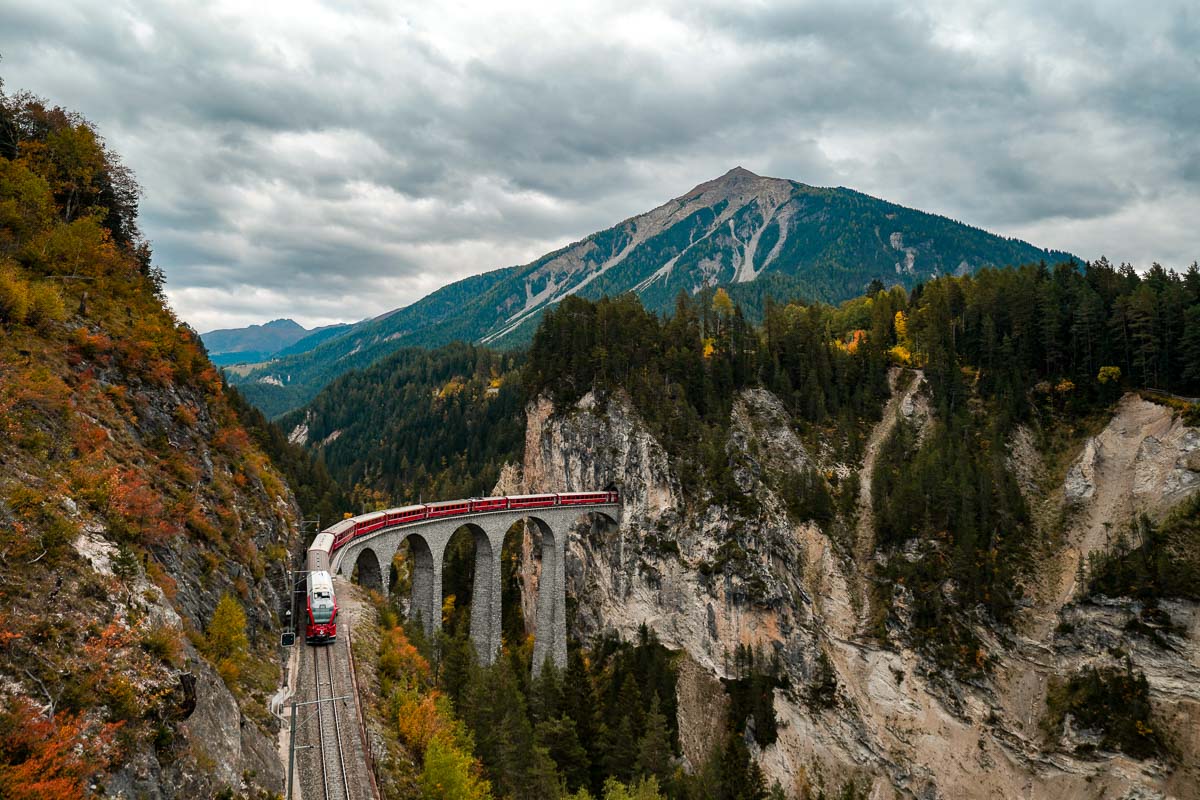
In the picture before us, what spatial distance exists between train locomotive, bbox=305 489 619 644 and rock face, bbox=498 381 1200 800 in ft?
23.7

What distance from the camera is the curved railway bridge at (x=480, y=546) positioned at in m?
41.8

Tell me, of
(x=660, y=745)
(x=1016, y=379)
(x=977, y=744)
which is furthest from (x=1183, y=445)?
(x=660, y=745)

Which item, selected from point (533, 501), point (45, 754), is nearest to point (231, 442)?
point (45, 754)

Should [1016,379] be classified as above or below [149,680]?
above

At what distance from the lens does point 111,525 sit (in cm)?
1480

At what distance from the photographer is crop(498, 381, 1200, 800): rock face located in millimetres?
42938

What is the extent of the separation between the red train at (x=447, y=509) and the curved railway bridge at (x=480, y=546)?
66 millimetres

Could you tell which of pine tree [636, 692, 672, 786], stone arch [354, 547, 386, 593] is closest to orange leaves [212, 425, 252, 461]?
stone arch [354, 547, 386, 593]

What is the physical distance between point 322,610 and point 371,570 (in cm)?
1799

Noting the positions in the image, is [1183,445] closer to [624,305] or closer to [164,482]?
[624,305]

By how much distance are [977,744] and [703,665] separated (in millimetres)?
21968

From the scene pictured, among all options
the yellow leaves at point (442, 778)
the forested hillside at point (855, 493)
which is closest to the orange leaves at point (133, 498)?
the yellow leaves at point (442, 778)

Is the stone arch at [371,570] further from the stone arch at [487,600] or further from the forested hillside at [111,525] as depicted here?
the stone arch at [487,600]

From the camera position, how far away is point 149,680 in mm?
12102
